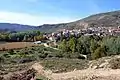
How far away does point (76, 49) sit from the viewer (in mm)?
87688

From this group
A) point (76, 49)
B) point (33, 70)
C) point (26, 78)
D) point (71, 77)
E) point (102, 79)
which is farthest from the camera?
point (76, 49)

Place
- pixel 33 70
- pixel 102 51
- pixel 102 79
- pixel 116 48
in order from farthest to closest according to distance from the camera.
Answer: pixel 116 48, pixel 102 51, pixel 33 70, pixel 102 79

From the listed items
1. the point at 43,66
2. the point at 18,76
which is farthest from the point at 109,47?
the point at 18,76

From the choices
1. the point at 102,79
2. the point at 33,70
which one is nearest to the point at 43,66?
the point at 33,70

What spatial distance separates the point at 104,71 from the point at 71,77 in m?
2.90

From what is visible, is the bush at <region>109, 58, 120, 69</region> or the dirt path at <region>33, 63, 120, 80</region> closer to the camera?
the dirt path at <region>33, 63, 120, 80</region>

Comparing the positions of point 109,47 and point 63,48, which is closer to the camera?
point 109,47

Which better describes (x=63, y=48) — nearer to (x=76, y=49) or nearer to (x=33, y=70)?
(x=76, y=49)

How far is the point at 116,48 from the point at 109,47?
3073 millimetres

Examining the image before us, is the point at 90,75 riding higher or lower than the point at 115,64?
lower

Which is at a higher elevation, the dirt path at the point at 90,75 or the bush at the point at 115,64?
the bush at the point at 115,64

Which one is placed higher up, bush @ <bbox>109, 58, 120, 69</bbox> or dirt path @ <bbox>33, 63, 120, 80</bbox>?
bush @ <bbox>109, 58, 120, 69</bbox>

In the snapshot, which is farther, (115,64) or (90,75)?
(115,64)

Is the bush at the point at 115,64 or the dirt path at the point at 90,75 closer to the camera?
the dirt path at the point at 90,75
